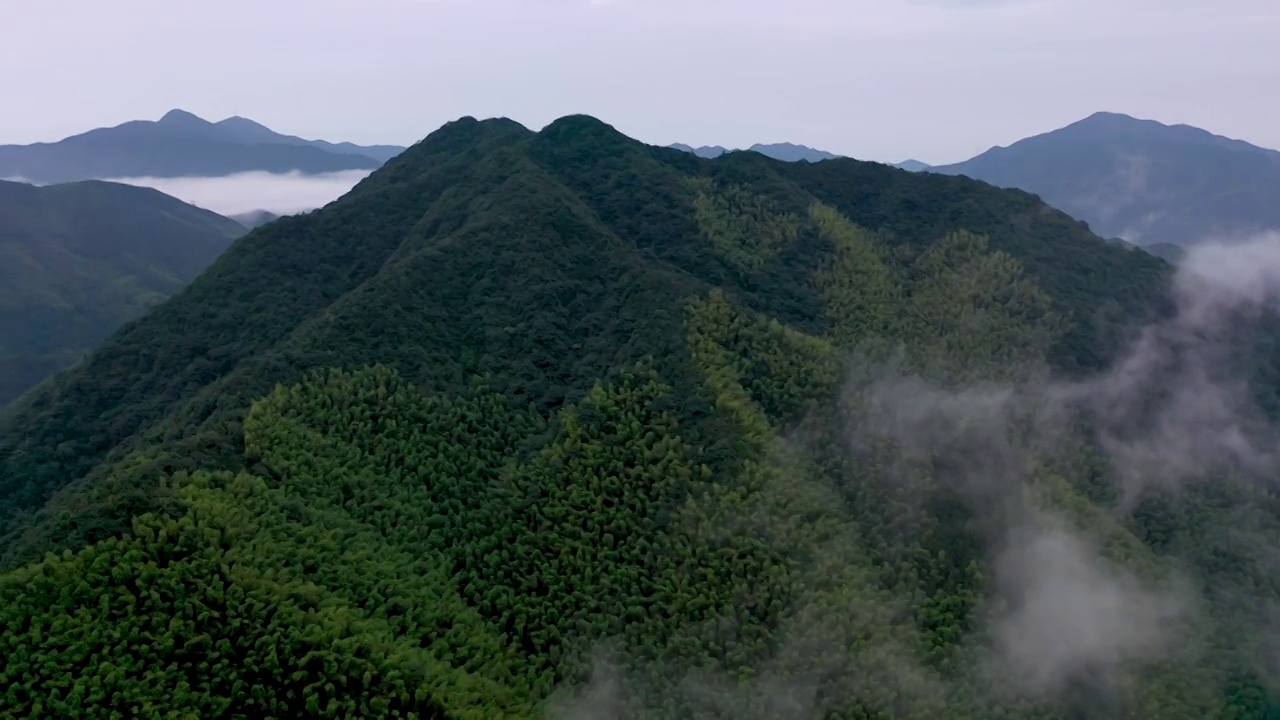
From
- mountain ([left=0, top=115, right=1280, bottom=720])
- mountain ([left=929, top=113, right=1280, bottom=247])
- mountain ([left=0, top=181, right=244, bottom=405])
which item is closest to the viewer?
mountain ([left=0, top=115, right=1280, bottom=720])

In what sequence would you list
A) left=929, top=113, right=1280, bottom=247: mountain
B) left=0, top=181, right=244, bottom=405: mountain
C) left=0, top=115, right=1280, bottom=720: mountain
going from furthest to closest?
left=929, top=113, right=1280, bottom=247: mountain, left=0, top=181, right=244, bottom=405: mountain, left=0, top=115, right=1280, bottom=720: mountain

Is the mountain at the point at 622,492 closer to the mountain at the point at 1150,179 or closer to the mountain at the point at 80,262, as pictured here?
the mountain at the point at 80,262

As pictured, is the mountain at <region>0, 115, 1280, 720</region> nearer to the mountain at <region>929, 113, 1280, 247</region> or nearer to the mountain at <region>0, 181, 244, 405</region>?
the mountain at <region>0, 181, 244, 405</region>

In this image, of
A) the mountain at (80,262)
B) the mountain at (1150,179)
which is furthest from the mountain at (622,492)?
the mountain at (1150,179)

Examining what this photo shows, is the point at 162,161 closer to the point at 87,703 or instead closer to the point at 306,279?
the point at 306,279

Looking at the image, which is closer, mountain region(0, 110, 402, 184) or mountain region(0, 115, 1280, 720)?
mountain region(0, 115, 1280, 720)

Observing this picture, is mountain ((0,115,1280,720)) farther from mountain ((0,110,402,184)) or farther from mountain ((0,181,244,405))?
mountain ((0,110,402,184))

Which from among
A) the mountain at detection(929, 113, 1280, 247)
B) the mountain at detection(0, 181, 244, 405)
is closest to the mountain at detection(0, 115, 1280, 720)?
the mountain at detection(0, 181, 244, 405)
